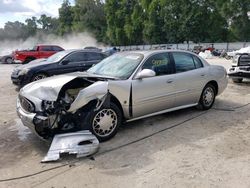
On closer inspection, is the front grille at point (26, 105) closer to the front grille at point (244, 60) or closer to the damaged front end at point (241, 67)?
the damaged front end at point (241, 67)

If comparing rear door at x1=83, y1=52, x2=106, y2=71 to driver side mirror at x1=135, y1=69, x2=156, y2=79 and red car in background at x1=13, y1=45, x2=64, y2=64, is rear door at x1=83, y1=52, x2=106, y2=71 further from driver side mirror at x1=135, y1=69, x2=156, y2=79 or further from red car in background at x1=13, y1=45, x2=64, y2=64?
red car in background at x1=13, y1=45, x2=64, y2=64

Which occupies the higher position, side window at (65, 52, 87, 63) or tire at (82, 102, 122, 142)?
side window at (65, 52, 87, 63)

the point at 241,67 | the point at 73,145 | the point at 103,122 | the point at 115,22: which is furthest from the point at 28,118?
the point at 115,22

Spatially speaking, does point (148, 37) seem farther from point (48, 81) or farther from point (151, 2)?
point (48, 81)

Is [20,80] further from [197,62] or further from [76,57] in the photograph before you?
[197,62]

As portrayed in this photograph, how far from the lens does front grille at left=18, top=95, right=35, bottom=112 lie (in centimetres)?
539

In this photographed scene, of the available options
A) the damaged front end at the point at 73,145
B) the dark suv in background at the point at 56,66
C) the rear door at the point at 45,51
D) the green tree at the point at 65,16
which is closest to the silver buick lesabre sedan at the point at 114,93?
the damaged front end at the point at 73,145

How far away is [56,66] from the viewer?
11.6 meters

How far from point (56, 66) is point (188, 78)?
594cm

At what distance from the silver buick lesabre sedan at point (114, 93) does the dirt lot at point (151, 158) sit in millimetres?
393

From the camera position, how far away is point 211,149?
5.24 meters

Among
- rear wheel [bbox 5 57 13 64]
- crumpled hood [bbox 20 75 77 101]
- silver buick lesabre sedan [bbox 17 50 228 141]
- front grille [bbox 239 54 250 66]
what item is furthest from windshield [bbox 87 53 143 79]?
rear wheel [bbox 5 57 13 64]

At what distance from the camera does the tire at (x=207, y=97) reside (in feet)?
25.0

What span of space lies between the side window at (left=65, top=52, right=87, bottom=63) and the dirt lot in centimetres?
533
